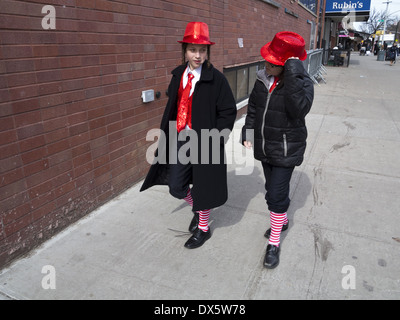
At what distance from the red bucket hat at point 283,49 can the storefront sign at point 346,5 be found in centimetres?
2124

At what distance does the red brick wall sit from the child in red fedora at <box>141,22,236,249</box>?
0.80 meters

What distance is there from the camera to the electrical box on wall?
377 centimetres

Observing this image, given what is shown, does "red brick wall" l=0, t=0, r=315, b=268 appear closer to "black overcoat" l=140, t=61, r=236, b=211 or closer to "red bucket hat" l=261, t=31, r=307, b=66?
"black overcoat" l=140, t=61, r=236, b=211

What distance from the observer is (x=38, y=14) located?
2471mm

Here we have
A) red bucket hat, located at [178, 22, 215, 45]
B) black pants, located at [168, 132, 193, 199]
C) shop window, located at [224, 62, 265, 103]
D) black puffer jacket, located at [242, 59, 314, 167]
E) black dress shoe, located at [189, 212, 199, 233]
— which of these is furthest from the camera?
shop window, located at [224, 62, 265, 103]

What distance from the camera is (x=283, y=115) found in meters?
2.42

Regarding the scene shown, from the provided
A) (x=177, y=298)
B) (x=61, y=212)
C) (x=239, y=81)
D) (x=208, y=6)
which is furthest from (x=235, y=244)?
(x=239, y=81)

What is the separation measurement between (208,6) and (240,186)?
2.95 meters

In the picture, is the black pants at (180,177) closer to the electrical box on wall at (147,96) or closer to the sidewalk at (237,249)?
the sidewalk at (237,249)

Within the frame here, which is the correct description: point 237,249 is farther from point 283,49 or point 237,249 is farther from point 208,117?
point 283,49

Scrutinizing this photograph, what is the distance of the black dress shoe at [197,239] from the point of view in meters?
2.80

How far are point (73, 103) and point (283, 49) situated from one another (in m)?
1.82

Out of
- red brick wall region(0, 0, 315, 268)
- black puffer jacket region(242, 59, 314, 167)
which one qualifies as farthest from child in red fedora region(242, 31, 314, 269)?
red brick wall region(0, 0, 315, 268)

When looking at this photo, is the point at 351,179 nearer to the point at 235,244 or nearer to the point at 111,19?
the point at 235,244
